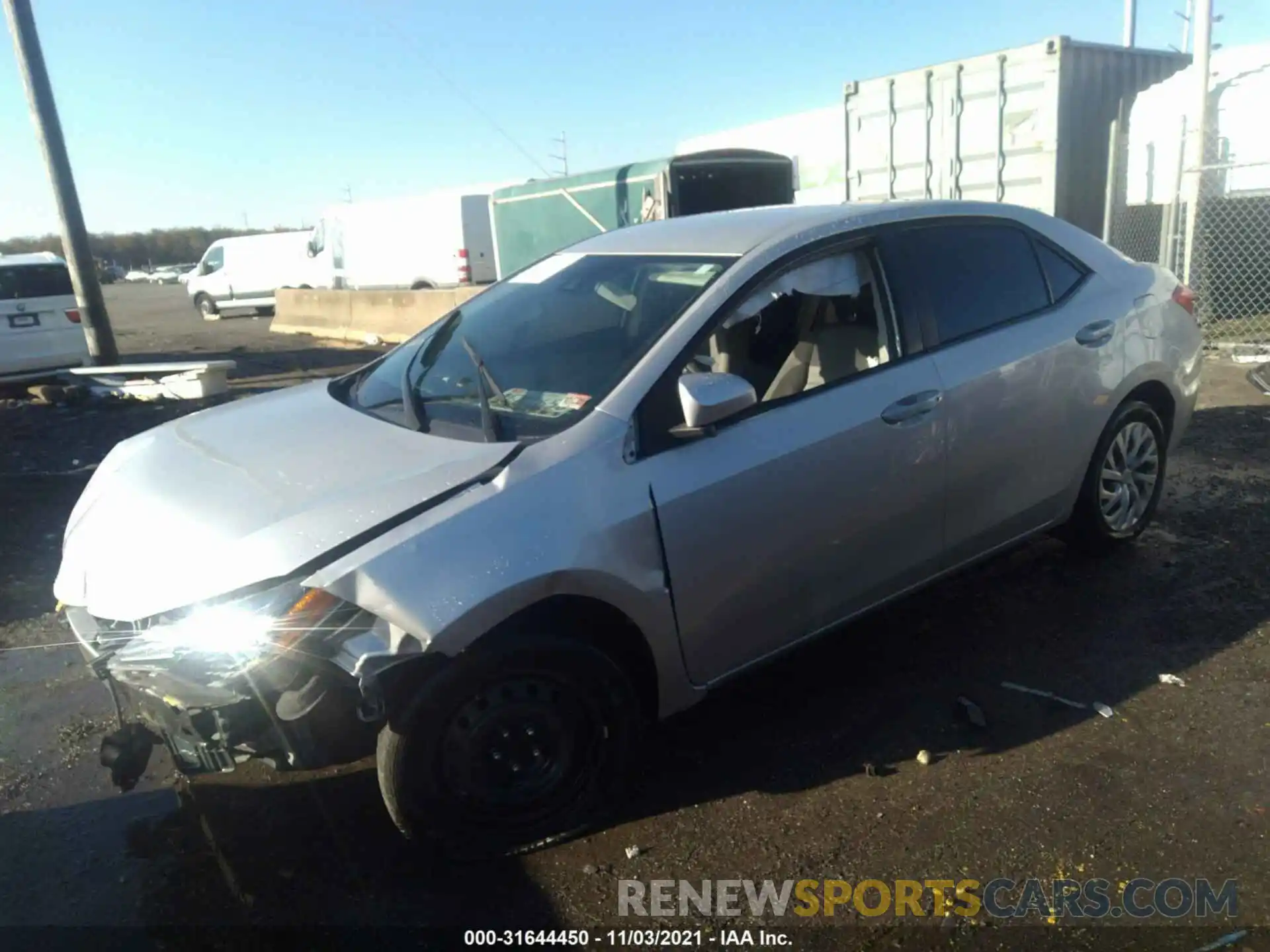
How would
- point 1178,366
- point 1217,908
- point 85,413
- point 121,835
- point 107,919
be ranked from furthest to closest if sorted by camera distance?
point 85,413, point 1178,366, point 121,835, point 107,919, point 1217,908

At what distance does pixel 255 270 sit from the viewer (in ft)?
86.1

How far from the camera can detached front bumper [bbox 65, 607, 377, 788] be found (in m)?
2.60

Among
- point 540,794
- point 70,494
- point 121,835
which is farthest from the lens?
point 70,494

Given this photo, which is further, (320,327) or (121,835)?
(320,327)

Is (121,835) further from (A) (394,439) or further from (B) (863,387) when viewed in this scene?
(B) (863,387)

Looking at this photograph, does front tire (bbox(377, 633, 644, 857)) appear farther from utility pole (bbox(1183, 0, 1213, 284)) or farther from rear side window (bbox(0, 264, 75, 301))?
rear side window (bbox(0, 264, 75, 301))

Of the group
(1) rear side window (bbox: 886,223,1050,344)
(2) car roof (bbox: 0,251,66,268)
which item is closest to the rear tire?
(1) rear side window (bbox: 886,223,1050,344)

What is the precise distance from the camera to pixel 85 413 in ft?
33.6

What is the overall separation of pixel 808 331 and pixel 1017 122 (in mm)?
9061

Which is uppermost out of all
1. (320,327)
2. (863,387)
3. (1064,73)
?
(1064,73)

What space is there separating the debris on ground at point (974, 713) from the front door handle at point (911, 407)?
106cm

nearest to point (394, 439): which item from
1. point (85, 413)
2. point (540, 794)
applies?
point (540, 794)

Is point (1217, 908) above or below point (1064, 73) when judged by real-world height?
below

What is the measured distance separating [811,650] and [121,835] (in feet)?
8.55
